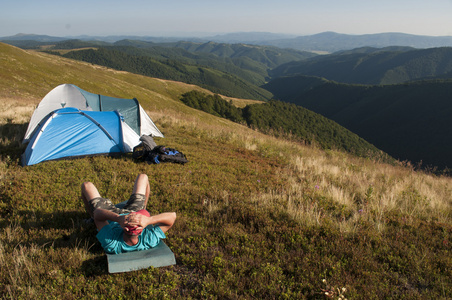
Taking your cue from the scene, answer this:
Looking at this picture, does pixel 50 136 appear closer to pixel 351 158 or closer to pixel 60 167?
pixel 60 167

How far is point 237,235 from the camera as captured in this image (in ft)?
16.7

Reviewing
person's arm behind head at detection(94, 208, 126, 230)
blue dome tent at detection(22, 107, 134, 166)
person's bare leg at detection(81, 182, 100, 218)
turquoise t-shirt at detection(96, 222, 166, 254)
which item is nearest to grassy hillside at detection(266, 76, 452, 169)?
blue dome tent at detection(22, 107, 134, 166)

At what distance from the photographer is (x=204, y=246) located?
4719mm

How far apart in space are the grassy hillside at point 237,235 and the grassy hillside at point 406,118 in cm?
12756

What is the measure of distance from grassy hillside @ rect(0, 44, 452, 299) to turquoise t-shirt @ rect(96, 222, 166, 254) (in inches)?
13.4

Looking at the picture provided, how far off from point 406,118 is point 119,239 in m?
172

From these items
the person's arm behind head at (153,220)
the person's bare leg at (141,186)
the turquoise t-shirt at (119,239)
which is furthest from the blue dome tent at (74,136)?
the person's arm behind head at (153,220)

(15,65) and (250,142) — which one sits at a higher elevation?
(15,65)

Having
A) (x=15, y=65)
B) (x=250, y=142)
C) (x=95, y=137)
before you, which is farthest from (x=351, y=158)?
(x=15, y=65)

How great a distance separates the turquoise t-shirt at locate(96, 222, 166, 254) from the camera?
13.6 feet

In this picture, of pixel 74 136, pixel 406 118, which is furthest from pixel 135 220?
pixel 406 118

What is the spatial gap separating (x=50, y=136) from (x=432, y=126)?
6367 inches

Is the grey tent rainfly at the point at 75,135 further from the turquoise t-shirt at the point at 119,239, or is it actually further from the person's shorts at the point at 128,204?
the turquoise t-shirt at the point at 119,239

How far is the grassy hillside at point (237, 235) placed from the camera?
3750 mm
